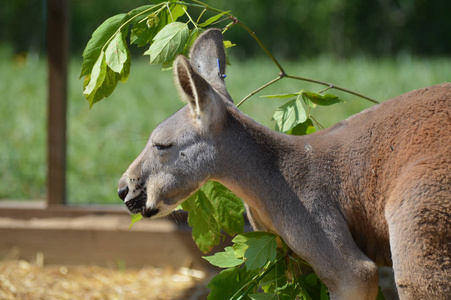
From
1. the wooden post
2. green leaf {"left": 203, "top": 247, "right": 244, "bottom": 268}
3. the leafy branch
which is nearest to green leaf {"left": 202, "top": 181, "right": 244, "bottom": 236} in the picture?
the leafy branch

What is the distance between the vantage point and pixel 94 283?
12.0ft

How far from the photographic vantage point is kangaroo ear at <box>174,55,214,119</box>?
1.97m

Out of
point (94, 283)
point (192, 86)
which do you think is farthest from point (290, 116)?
point (94, 283)

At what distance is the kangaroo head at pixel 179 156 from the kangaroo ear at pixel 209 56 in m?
0.19

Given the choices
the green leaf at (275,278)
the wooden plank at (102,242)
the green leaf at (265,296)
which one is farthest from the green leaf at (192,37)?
the wooden plank at (102,242)

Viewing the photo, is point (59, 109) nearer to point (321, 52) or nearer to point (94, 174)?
A: point (94, 174)

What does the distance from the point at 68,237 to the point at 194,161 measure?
7.00 ft

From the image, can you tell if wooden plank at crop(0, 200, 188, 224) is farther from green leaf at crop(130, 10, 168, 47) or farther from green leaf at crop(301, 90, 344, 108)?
green leaf at crop(301, 90, 344, 108)

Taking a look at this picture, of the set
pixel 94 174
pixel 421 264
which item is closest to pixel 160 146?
pixel 421 264

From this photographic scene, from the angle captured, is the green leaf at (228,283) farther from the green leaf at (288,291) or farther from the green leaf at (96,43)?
the green leaf at (96,43)

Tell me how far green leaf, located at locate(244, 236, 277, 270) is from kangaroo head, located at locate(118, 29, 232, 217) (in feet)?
1.05

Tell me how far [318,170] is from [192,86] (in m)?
0.55

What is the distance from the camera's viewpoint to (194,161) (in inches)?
81.6

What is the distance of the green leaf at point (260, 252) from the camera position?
2.13 meters
